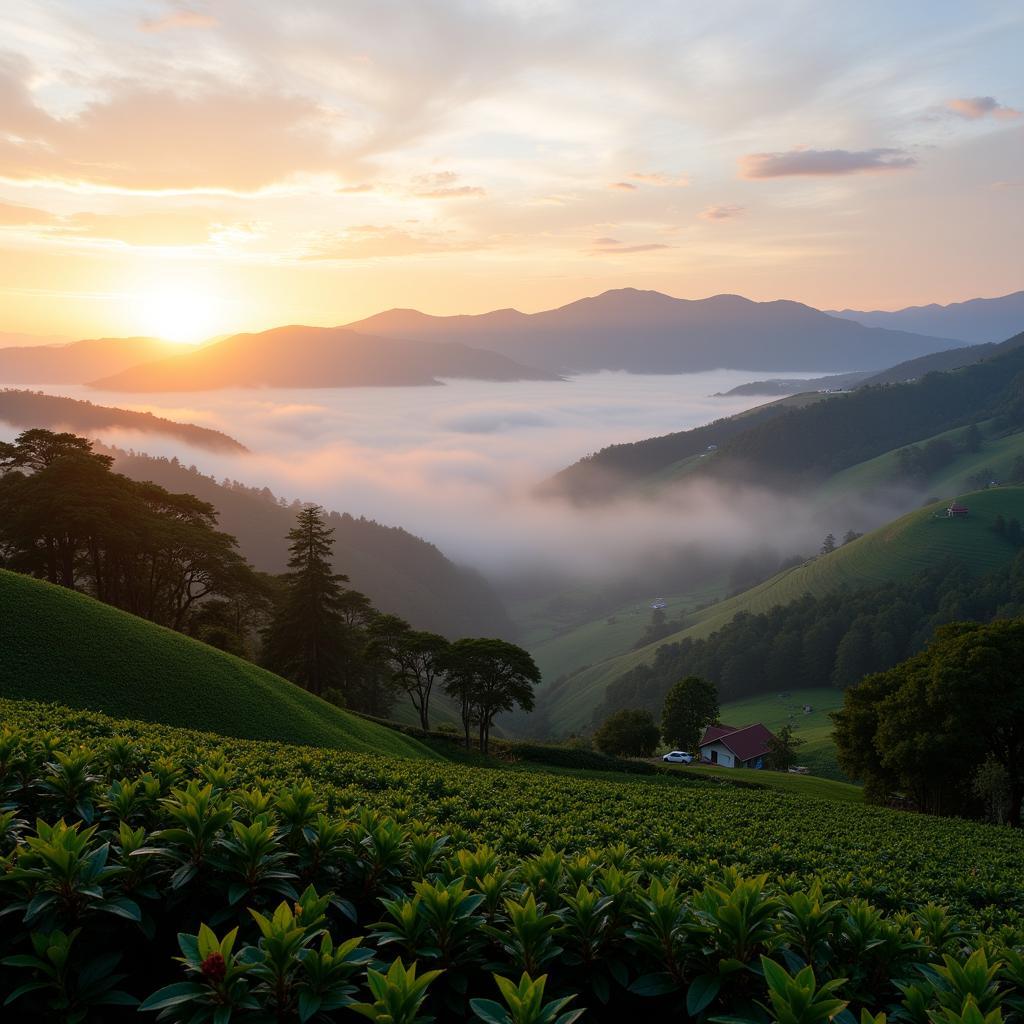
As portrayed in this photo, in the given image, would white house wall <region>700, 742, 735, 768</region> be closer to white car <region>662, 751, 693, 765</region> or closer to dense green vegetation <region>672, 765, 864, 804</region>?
white car <region>662, 751, 693, 765</region>

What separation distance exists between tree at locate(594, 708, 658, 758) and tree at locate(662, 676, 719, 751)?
336 cm

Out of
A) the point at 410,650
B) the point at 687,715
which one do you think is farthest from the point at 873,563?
the point at 410,650

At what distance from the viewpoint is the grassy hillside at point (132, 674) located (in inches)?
1001

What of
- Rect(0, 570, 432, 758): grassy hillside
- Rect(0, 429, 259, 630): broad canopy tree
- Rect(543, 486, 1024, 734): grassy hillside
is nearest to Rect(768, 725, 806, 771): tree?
Rect(0, 429, 259, 630): broad canopy tree

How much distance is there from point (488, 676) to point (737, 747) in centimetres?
5270

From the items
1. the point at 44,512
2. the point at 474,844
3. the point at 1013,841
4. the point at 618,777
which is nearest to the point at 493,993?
the point at 474,844

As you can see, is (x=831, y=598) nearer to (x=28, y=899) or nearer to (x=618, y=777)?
(x=618, y=777)

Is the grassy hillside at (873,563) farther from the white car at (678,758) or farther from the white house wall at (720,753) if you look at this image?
the white car at (678,758)

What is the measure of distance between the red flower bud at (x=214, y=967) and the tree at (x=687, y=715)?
73.3 metres

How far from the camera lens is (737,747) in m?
88.2

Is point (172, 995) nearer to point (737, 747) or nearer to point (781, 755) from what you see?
point (781, 755)

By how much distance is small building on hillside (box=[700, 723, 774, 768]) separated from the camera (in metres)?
86.9

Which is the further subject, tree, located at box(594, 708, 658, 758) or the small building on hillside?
the small building on hillside

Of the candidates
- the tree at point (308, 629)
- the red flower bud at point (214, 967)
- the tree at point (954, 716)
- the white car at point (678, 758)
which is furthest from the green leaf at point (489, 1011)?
the white car at point (678, 758)
